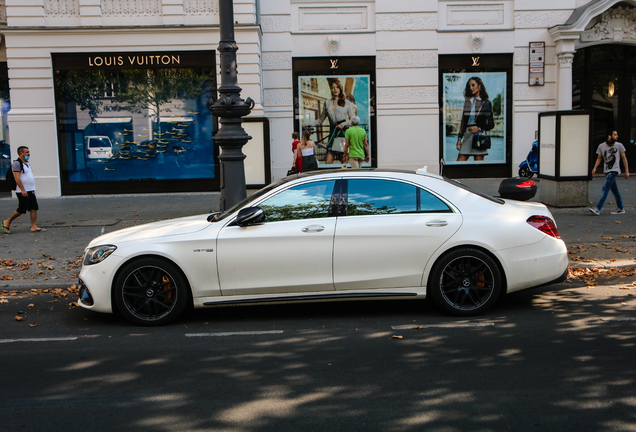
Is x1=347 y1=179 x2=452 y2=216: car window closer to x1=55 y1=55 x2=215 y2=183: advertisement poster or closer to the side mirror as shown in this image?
the side mirror

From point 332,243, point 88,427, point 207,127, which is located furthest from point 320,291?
point 207,127

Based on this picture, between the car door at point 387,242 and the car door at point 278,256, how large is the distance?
134 mm

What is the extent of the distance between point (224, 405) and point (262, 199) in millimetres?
2529

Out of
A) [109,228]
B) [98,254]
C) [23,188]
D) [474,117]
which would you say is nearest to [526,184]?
[98,254]

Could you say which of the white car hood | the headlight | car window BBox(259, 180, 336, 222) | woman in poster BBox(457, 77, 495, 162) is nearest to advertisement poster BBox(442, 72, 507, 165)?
woman in poster BBox(457, 77, 495, 162)

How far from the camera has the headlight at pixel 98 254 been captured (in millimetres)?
6168

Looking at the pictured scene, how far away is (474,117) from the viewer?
1922 centimetres

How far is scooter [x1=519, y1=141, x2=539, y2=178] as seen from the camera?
1839 centimetres

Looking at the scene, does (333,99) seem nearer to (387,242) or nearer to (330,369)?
(387,242)

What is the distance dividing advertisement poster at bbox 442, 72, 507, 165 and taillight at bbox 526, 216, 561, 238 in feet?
42.9

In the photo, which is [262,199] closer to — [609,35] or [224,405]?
[224,405]

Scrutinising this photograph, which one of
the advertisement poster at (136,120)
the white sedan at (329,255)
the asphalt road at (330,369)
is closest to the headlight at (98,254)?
the white sedan at (329,255)

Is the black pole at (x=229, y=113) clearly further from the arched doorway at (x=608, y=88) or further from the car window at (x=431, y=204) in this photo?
the arched doorway at (x=608, y=88)

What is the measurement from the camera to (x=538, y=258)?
20.6 feet
